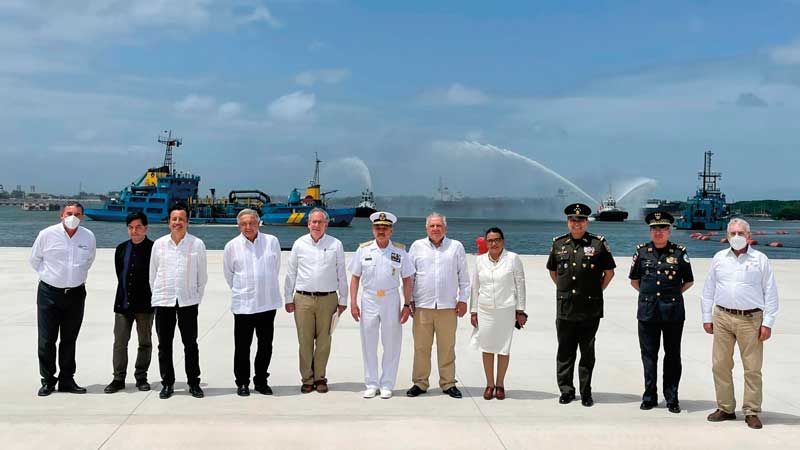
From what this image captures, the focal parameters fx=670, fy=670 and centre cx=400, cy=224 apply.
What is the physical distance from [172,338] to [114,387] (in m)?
0.69

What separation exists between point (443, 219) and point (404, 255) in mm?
479

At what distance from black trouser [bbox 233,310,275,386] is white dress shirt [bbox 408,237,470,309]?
1.38 metres

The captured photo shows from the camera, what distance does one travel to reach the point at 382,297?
5977mm

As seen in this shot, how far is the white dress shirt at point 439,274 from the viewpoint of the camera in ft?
19.6

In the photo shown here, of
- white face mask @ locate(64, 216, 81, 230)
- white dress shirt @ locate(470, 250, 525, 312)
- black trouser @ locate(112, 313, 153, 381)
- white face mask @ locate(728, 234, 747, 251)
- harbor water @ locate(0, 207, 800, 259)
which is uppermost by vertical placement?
white face mask @ locate(64, 216, 81, 230)

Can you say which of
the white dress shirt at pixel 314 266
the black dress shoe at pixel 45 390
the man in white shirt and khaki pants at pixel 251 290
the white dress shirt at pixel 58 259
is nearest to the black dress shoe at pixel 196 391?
the man in white shirt and khaki pants at pixel 251 290

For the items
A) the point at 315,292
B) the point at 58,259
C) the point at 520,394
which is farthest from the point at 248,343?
the point at 520,394

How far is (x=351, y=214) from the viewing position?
331ft

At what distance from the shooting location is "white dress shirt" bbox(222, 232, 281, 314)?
593 cm

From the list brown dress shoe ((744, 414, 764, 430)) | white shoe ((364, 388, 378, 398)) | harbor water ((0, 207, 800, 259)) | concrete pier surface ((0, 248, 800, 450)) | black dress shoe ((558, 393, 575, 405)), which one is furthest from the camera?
harbor water ((0, 207, 800, 259))

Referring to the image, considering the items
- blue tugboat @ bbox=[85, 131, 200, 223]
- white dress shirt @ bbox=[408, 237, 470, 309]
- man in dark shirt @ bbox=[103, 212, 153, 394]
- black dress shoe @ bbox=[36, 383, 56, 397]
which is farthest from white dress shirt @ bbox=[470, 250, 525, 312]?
blue tugboat @ bbox=[85, 131, 200, 223]

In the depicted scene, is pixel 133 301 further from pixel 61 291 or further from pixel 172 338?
pixel 61 291

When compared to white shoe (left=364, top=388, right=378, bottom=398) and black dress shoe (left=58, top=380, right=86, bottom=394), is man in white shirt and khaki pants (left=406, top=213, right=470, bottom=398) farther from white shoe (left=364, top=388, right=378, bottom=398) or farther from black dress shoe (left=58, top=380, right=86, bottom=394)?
black dress shoe (left=58, top=380, right=86, bottom=394)

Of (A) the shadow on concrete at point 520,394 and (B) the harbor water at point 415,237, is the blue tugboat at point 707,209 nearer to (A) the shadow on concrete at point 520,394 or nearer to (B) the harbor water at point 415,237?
(B) the harbor water at point 415,237
